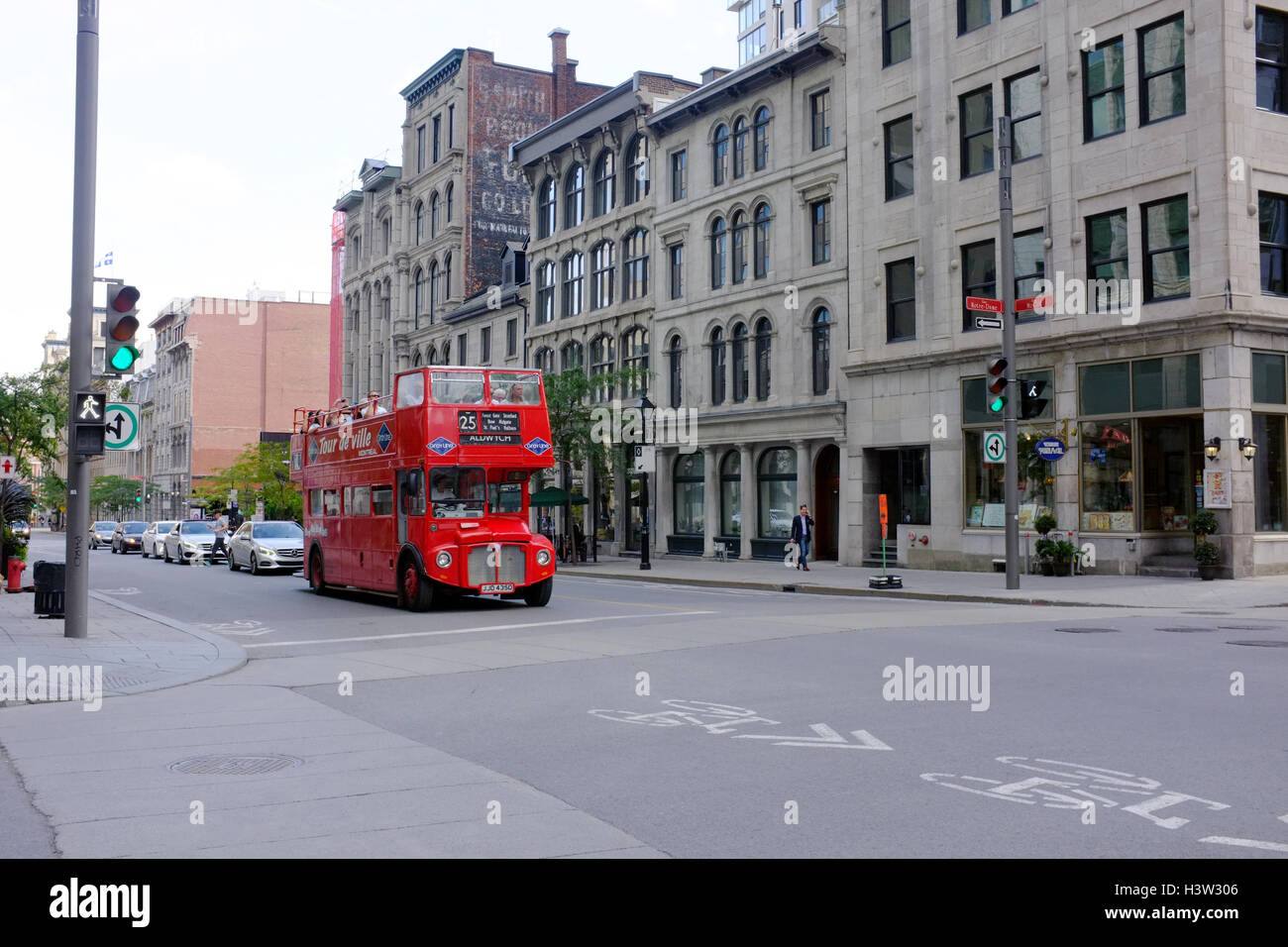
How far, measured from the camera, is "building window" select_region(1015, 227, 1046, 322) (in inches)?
1157

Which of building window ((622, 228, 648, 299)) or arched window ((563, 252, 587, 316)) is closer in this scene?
building window ((622, 228, 648, 299))

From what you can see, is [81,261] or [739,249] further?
[739,249]

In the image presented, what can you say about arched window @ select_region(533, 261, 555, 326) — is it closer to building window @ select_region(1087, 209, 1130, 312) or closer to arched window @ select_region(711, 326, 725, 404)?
arched window @ select_region(711, 326, 725, 404)

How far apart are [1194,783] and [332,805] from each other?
4853 millimetres

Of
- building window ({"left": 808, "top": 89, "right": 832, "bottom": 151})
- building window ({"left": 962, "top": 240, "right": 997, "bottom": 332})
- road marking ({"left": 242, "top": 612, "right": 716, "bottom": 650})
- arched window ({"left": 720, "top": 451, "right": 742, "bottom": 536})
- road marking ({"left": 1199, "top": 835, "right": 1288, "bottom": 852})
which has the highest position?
building window ({"left": 808, "top": 89, "right": 832, "bottom": 151})

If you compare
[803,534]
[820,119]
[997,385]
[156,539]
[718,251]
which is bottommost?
[156,539]

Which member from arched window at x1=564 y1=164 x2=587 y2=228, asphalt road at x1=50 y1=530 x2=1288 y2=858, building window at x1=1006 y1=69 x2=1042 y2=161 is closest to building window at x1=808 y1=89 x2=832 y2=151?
building window at x1=1006 y1=69 x2=1042 y2=161

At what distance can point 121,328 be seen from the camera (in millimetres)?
14141

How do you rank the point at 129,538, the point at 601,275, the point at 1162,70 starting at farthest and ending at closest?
the point at 129,538 < the point at 601,275 < the point at 1162,70

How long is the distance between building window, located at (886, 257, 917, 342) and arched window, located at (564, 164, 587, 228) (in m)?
19.4

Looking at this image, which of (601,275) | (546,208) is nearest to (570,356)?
(601,275)

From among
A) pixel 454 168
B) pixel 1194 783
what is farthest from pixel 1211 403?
pixel 454 168

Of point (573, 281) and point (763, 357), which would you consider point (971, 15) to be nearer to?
point (763, 357)

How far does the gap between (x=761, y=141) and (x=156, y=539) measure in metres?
29.1
